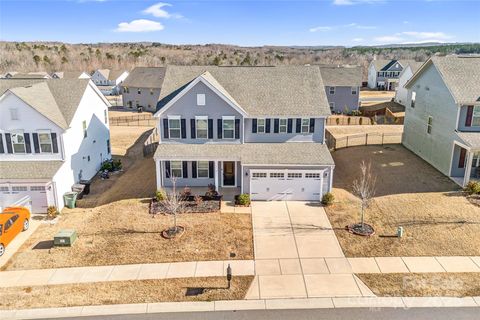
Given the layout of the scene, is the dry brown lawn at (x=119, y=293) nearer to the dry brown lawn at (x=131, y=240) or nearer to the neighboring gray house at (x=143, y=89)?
the dry brown lawn at (x=131, y=240)

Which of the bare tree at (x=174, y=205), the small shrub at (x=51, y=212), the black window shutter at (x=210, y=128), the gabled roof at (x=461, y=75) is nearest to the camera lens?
the bare tree at (x=174, y=205)

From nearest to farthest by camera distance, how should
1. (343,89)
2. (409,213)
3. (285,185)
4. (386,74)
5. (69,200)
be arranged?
(409,213), (69,200), (285,185), (343,89), (386,74)

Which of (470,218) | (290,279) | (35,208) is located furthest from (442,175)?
(35,208)

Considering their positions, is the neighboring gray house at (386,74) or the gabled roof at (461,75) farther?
the neighboring gray house at (386,74)

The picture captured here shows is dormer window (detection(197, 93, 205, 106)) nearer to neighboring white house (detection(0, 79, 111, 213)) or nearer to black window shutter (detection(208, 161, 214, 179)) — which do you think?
black window shutter (detection(208, 161, 214, 179))

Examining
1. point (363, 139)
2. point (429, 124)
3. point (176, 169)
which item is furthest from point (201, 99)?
point (363, 139)

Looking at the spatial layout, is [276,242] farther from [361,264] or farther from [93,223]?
[93,223]

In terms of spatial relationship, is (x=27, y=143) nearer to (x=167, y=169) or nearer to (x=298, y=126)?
(x=167, y=169)

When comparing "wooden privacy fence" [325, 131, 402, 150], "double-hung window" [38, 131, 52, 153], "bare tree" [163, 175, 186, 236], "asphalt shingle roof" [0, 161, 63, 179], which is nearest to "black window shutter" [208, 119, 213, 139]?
"bare tree" [163, 175, 186, 236]

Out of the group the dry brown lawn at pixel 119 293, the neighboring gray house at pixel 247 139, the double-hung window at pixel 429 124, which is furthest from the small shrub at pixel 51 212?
the double-hung window at pixel 429 124
